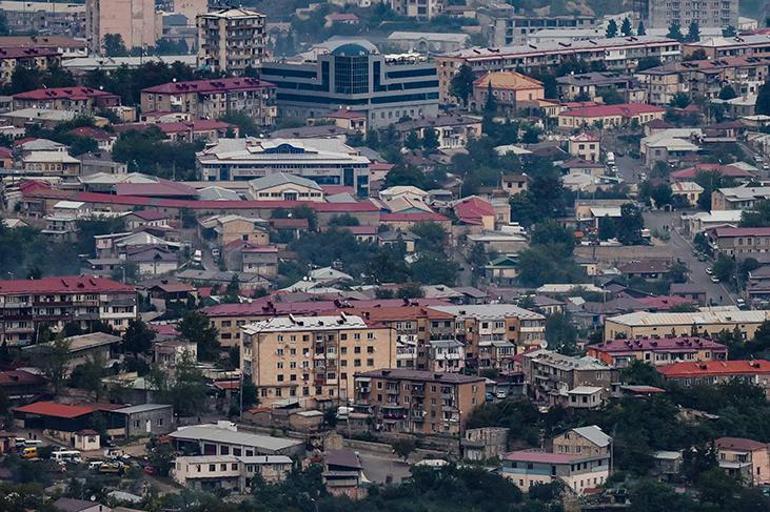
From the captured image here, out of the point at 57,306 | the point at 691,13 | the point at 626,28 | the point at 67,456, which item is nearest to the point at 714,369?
the point at 57,306

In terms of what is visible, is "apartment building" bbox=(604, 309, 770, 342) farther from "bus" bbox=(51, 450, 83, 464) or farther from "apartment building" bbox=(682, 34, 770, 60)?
"apartment building" bbox=(682, 34, 770, 60)

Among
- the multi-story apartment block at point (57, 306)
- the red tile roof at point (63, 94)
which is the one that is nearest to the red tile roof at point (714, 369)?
the multi-story apartment block at point (57, 306)

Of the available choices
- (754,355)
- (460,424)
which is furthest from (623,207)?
(460,424)

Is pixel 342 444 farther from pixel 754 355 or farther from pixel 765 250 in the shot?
pixel 765 250

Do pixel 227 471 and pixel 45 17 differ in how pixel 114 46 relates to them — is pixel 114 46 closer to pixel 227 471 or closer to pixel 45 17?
pixel 45 17

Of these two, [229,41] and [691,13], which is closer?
[229,41]
